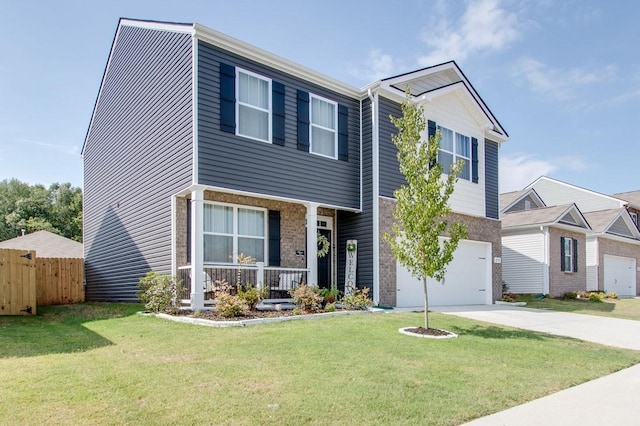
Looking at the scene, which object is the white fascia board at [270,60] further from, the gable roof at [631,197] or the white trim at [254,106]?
the gable roof at [631,197]

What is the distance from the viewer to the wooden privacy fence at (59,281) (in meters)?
14.9

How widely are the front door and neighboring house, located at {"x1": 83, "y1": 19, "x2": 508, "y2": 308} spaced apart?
1.4 inches

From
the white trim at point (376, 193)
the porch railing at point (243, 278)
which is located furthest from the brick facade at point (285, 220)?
the white trim at point (376, 193)

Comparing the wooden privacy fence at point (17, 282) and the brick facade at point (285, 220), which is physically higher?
the brick facade at point (285, 220)

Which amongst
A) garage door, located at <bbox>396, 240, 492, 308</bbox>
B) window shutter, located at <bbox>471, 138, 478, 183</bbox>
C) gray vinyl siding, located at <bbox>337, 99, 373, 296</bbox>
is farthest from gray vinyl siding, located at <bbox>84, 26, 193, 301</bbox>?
window shutter, located at <bbox>471, 138, 478, 183</bbox>

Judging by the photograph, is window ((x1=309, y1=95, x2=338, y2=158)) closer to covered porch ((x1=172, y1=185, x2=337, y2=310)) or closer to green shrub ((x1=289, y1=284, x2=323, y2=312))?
covered porch ((x1=172, y1=185, x2=337, y2=310))

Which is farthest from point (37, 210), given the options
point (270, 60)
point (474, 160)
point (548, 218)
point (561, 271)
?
point (561, 271)

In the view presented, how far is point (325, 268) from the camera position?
14430 mm

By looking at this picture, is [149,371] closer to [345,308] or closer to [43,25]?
[345,308]

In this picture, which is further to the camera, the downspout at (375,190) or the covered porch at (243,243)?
the downspout at (375,190)

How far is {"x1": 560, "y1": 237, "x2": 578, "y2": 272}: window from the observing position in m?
22.3

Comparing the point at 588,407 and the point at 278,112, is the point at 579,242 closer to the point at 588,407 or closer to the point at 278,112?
the point at 278,112

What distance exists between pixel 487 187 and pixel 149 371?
15.1 metres

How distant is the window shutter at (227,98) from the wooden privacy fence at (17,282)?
240 inches
